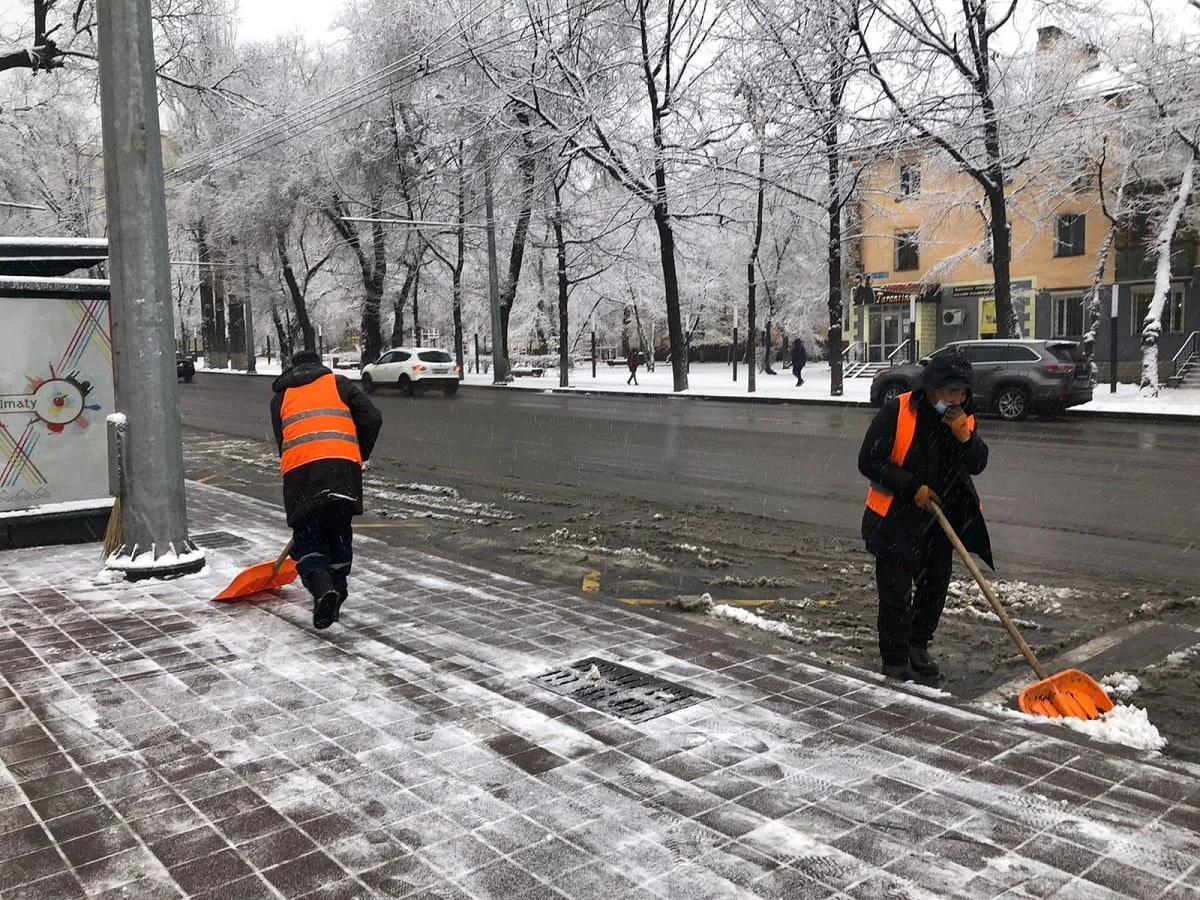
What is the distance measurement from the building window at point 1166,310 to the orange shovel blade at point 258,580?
1286 inches

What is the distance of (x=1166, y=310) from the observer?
108 feet

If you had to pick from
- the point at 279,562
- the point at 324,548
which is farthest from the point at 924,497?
the point at 279,562

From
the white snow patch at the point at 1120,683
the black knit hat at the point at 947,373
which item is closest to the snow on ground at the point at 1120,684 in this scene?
the white snow patch at the point at 1120,683

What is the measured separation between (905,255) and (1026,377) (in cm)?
2260

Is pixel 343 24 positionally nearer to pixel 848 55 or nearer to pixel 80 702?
pixel 848 55

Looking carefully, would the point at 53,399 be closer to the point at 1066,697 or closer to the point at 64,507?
the point at 64,507

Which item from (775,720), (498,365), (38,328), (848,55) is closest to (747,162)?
(848,55)

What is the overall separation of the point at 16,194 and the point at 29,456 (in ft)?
130

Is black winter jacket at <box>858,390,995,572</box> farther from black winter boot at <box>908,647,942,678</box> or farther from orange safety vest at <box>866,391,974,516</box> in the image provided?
black winter boot at <box>908,647,942,678</box>

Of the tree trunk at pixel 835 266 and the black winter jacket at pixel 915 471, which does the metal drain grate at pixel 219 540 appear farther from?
the tree trunk at pixel 835 266

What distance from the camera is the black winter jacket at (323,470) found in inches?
225

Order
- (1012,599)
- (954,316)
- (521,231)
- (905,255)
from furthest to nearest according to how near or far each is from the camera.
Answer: (905,255)
(954,316)
(521,231)
(1012,599)

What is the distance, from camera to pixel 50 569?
721 centimetres

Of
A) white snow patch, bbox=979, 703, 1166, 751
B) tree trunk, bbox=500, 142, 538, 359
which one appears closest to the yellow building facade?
tree trunk, bbox=500, 142, 538, 359
